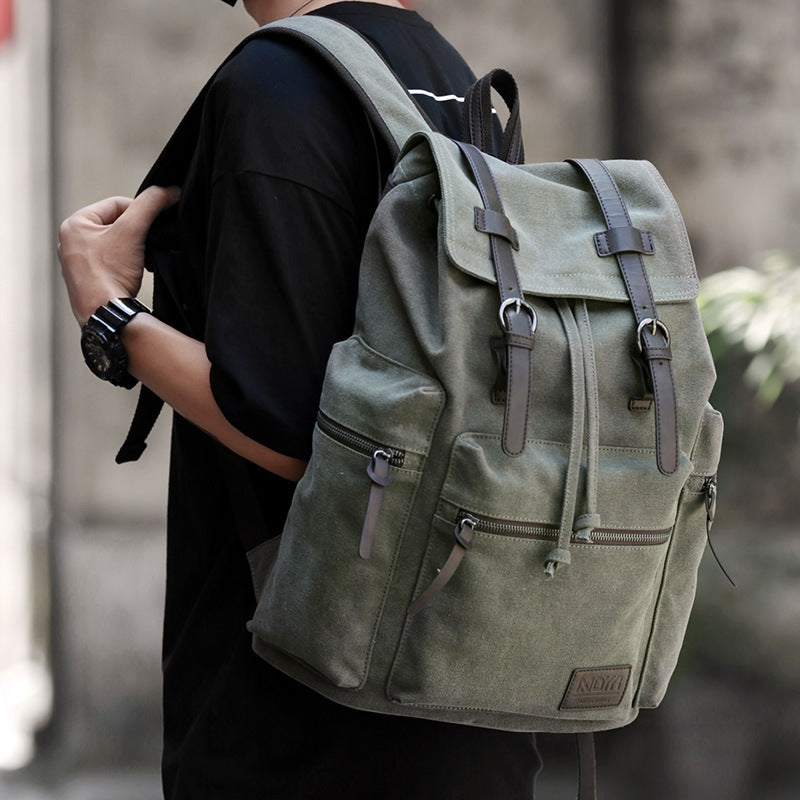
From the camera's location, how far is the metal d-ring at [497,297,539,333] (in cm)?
106

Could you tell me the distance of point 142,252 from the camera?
49.8 inches

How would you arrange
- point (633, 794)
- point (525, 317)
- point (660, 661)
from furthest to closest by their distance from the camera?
point (633, 794) < point (660, 661) < point (525, 317)

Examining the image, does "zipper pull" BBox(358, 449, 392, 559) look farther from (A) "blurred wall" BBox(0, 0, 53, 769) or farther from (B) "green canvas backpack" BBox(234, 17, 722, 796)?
(A) "blurred wall" BBox(0, 0, 53, 769)

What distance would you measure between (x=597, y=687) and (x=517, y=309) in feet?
1.30

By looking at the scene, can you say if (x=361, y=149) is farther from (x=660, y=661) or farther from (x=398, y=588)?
(x=660, y=661)

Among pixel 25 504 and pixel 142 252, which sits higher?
pixel 142 252

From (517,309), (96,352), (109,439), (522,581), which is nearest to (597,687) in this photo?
(522,581)

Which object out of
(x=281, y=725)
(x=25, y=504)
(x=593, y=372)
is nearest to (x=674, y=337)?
(x=593, y=372)

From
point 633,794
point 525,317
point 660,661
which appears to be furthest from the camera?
point 633,794

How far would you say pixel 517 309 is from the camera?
108cm

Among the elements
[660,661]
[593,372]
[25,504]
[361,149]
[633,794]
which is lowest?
[633,794]

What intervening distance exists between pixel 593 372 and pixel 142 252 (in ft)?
1.69

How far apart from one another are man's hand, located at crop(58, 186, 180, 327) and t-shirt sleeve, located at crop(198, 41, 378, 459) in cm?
15

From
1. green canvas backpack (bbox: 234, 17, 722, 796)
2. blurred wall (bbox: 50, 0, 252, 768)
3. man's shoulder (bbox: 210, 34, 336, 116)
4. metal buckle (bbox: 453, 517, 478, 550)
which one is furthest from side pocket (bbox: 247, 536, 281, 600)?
blurred wall (bbox: 50, 0, 252, 768)
